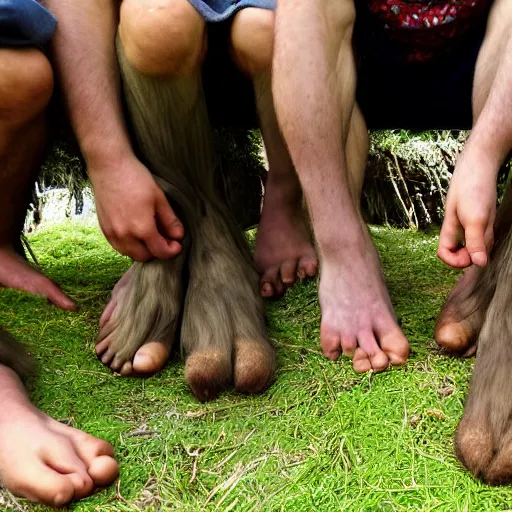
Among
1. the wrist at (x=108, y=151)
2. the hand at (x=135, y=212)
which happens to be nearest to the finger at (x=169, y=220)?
the hand at (x=135, y=212)

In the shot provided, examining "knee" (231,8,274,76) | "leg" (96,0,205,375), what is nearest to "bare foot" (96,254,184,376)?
"leg" (96,0,205,375)

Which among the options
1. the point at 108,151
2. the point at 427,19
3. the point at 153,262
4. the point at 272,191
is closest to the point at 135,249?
the point at 153,262

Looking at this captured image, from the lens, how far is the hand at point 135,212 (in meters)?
1.28

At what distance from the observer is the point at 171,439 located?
1029 mm

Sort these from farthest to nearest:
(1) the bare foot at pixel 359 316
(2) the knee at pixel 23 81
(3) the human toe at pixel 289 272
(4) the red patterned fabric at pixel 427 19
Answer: (3) the human toe at pixel 289 272 → (4) the red patterned fabric at pixel 427 19 → (2) the knee at pixel 23 81 → (1) the bare foot at pixel 359 316

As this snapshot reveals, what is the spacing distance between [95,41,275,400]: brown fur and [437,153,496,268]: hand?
13.6 inches

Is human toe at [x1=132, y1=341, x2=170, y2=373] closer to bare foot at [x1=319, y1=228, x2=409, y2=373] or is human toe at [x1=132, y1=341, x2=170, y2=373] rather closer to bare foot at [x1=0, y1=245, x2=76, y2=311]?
bare foot at [x1=319, y1=228, x2=409, y2=373]

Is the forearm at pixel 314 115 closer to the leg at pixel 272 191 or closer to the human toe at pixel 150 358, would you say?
the leg at pixel 272 191

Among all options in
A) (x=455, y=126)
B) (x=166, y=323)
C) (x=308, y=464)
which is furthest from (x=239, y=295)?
(x=455, y=126)

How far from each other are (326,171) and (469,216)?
28cm

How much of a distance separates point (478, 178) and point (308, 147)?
29cm

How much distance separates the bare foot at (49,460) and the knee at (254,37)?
0.73m

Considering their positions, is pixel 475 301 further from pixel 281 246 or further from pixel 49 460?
→ pixel 49 460

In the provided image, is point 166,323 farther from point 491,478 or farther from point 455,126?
point 455,126
